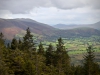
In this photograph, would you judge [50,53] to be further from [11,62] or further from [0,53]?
[0,53]

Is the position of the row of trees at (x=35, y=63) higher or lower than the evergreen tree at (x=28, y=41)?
lower

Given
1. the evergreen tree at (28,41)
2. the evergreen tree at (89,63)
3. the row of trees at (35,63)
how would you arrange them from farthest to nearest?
1. the evergreen tree at (28,41)
2. the evergreen tree at (89,63)
3. the row of trees at (35,63)

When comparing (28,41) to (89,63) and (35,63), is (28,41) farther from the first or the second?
(89,63)

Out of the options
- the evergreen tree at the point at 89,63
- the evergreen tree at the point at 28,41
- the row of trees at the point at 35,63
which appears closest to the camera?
the row of trees at the point at 35,63

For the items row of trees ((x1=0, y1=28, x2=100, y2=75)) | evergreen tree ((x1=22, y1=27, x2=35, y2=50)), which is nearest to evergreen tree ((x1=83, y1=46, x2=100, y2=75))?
row of trees ((x1=0, y1=28, x2=100, y2=75))

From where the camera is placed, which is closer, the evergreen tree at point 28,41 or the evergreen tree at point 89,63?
the evergreen tree at point 89,63

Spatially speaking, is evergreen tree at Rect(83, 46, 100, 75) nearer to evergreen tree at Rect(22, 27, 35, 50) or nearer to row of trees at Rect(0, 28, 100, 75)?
row of trees at Rect(0, 28, 100, 75)

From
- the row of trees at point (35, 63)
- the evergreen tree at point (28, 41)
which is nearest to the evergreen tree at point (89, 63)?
the row of trees at point (35, 63)

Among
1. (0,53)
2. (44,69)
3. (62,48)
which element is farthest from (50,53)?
(0,53)

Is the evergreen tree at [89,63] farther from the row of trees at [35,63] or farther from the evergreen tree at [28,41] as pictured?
the evergreen tree at [28,41]

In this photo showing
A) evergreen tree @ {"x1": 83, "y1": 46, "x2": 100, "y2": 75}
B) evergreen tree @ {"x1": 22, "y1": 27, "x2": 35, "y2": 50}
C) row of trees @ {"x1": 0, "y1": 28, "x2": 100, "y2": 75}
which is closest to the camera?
row of trees @ {"x1": 0, "y1": 28, "x2": 100, "y2": 75}

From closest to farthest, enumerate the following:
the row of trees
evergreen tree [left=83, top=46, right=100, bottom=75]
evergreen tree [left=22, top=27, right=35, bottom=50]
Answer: the row of trees < evergreen tree [left=83, top=46, right=100, bottom=75] < evergreen tree [left=22, top=27, right=35, bottom=50]

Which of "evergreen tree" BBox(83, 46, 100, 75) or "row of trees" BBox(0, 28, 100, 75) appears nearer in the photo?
"row of trees" BBox(0, 28, 100, 75)

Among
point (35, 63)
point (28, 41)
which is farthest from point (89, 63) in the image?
point (28, 41)
